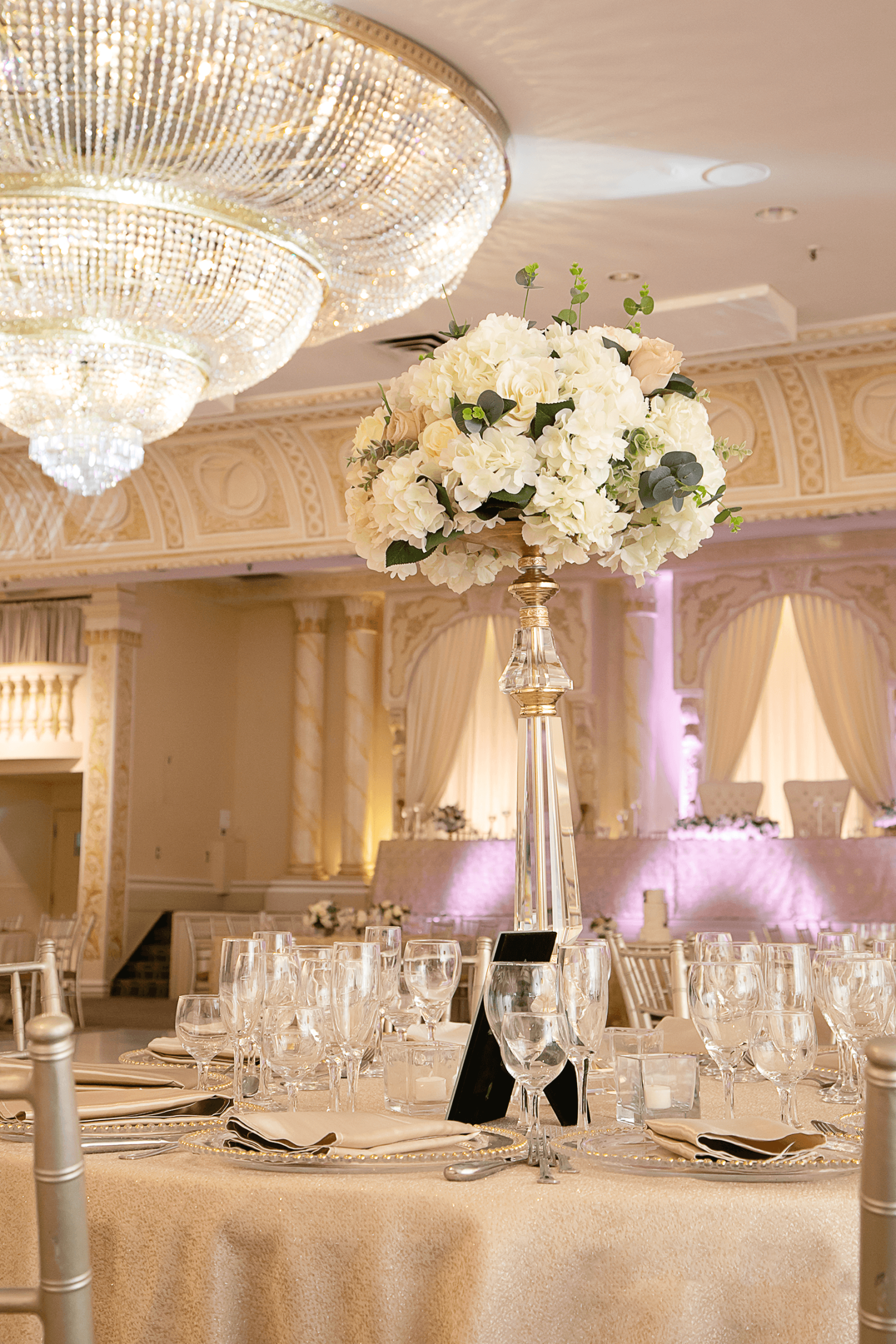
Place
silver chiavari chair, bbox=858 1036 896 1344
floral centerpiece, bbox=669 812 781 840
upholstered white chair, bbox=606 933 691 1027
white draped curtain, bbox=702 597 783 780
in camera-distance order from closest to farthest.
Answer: silver chiavari chair, bbox=858 1036 896 1344 → upholstered white chair, bbox=606 933 691 1027 → floral centerpiece, bbox=669 812 781 840 → white draped curtain, bbox=702 597 783 780

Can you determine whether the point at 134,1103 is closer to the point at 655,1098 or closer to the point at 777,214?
the point at 655,1098

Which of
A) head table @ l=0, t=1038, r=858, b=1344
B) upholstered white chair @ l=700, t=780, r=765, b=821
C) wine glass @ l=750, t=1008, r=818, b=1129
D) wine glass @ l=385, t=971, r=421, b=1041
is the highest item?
upholstered white chair @ l=700, t=780, r=765, b=821

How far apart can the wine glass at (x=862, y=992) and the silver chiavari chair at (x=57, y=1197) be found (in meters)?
1.04

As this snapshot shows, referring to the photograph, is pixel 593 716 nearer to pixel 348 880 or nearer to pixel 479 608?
pixel 479 608

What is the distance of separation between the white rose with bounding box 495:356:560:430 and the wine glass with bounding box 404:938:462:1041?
2.73 ft

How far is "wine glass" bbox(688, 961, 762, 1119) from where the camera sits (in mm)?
1848

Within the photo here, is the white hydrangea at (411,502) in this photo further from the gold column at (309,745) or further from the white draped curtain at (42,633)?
the gold column at (309,745)

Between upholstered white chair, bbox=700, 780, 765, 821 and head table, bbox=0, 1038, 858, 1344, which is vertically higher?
upholstered white chair, bbox=700, 780, 765, 821

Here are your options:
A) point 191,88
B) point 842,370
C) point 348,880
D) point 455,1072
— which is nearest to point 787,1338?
point 455,1072

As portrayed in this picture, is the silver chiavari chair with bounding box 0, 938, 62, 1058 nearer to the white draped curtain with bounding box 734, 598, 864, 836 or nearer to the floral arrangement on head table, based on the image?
the floral arrangement on head table

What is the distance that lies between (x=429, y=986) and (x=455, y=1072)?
153 millimetres

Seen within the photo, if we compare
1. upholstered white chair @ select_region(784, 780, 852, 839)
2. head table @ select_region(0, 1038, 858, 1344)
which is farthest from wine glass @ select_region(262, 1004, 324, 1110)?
upholstered white chair @ select_region(784, 780, 852, 839)

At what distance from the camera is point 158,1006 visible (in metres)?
12.3

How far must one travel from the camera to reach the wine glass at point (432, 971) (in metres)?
2.21
